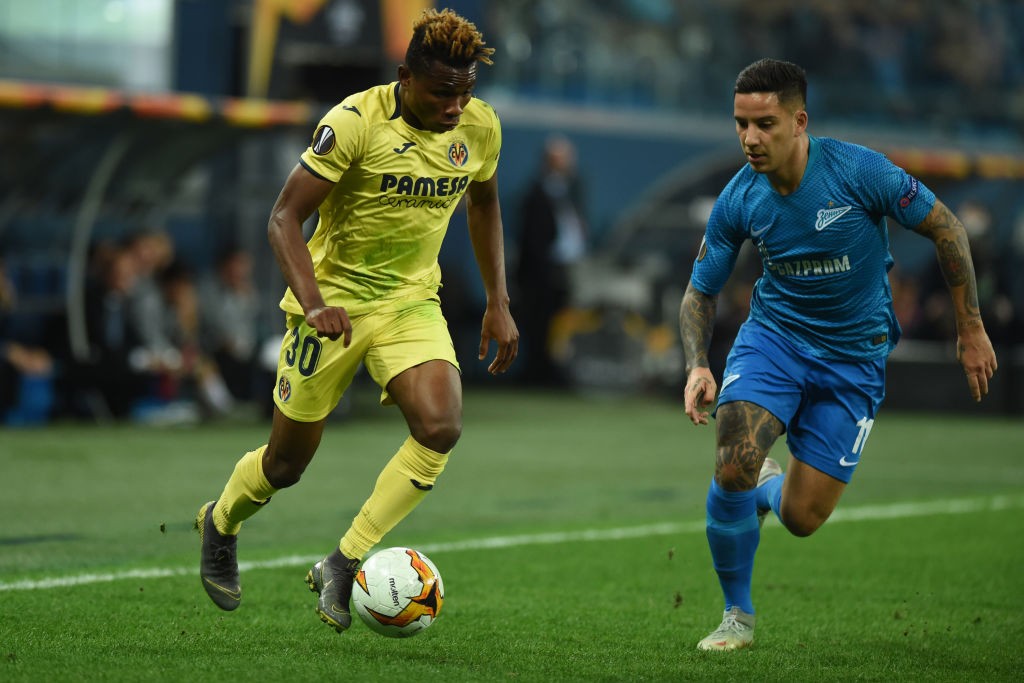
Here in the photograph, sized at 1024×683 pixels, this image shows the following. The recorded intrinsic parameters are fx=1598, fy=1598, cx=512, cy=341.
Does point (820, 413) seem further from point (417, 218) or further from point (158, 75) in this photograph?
point (158, 75)

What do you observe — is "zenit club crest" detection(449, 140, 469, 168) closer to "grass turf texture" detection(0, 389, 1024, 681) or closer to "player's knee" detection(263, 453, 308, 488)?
"player's knee" detection(263, 453, 308, 488)

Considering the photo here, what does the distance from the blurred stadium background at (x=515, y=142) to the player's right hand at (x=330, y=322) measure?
8492 mm

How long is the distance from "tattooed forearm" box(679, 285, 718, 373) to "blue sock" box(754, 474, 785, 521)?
0.76 metres

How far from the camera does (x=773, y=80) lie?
574 centimetres

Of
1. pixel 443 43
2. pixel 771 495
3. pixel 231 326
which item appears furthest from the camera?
pixel 231 326

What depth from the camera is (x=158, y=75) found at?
18672 mm

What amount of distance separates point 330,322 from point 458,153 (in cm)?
92

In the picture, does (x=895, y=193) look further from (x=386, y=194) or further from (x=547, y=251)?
(x=547, y=251)

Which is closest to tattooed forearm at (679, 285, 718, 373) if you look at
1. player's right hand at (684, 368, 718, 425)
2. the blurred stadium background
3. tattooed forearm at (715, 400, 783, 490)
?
player's right hand at (684, 368, 718, 425)

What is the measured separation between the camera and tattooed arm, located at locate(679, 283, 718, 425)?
5777mm

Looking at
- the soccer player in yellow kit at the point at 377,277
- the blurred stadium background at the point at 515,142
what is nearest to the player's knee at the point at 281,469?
the soccer player in yellow kit at the point at 377,277

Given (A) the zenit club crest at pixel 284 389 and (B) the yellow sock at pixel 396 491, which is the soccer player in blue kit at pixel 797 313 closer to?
(B) the yellow sock at pixel 396 491

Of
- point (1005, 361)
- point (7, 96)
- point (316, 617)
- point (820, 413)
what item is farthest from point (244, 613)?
point (1005, 361)

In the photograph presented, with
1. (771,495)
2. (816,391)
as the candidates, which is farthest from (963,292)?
(771,495)
